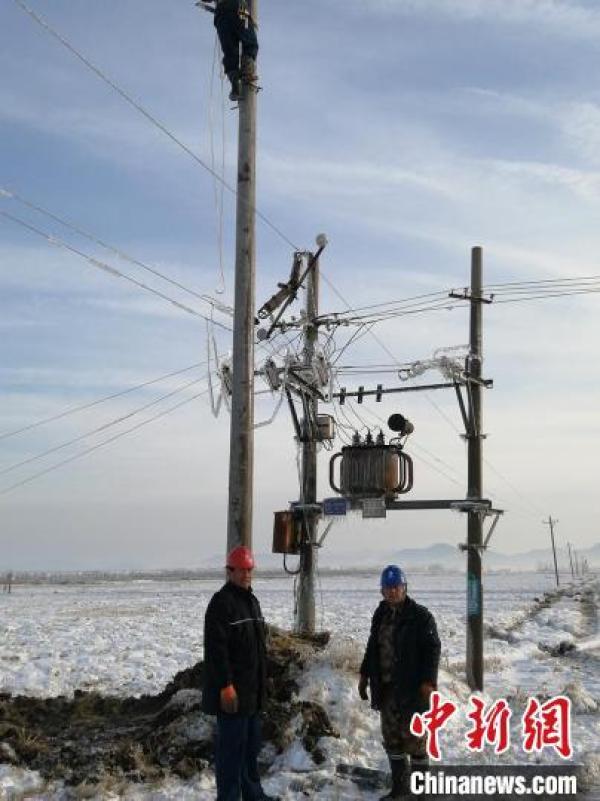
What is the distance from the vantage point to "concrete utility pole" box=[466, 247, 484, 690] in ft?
41.9

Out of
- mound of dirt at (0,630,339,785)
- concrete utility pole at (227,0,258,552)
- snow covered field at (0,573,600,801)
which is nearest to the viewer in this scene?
snow covered field at (0,573,600,801)

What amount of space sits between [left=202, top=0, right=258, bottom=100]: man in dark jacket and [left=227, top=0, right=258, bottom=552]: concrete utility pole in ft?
0.21

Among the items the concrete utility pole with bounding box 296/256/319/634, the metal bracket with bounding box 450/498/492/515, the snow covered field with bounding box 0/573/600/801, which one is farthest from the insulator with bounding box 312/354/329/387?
the snow covered field with bounding box 0/573/600/801

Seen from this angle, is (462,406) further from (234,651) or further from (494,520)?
(234,651)

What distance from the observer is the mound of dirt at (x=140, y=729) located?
25.2 feet

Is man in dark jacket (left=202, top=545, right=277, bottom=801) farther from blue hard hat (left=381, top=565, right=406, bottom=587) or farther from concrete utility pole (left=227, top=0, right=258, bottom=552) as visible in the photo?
concrete utility pole (left=227, top=0, right=258, bottom=552)

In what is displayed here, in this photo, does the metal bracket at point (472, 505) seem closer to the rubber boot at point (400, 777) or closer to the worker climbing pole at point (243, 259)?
the worker climbing pole at point (243, 259)

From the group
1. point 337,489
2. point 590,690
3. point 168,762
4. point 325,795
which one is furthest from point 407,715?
point 590,690

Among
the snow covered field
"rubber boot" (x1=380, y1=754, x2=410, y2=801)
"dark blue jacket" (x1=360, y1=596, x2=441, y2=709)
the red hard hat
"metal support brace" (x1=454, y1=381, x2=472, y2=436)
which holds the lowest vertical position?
the snow covered field

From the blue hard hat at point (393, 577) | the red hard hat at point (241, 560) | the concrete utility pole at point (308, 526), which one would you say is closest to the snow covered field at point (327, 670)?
the concrete utility pole at point (308, 526)

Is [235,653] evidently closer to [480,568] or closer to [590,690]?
[480,568]

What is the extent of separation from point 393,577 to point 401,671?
80 cm

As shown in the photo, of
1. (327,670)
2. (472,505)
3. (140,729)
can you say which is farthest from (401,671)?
(472,505)

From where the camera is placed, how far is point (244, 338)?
9.08 m
